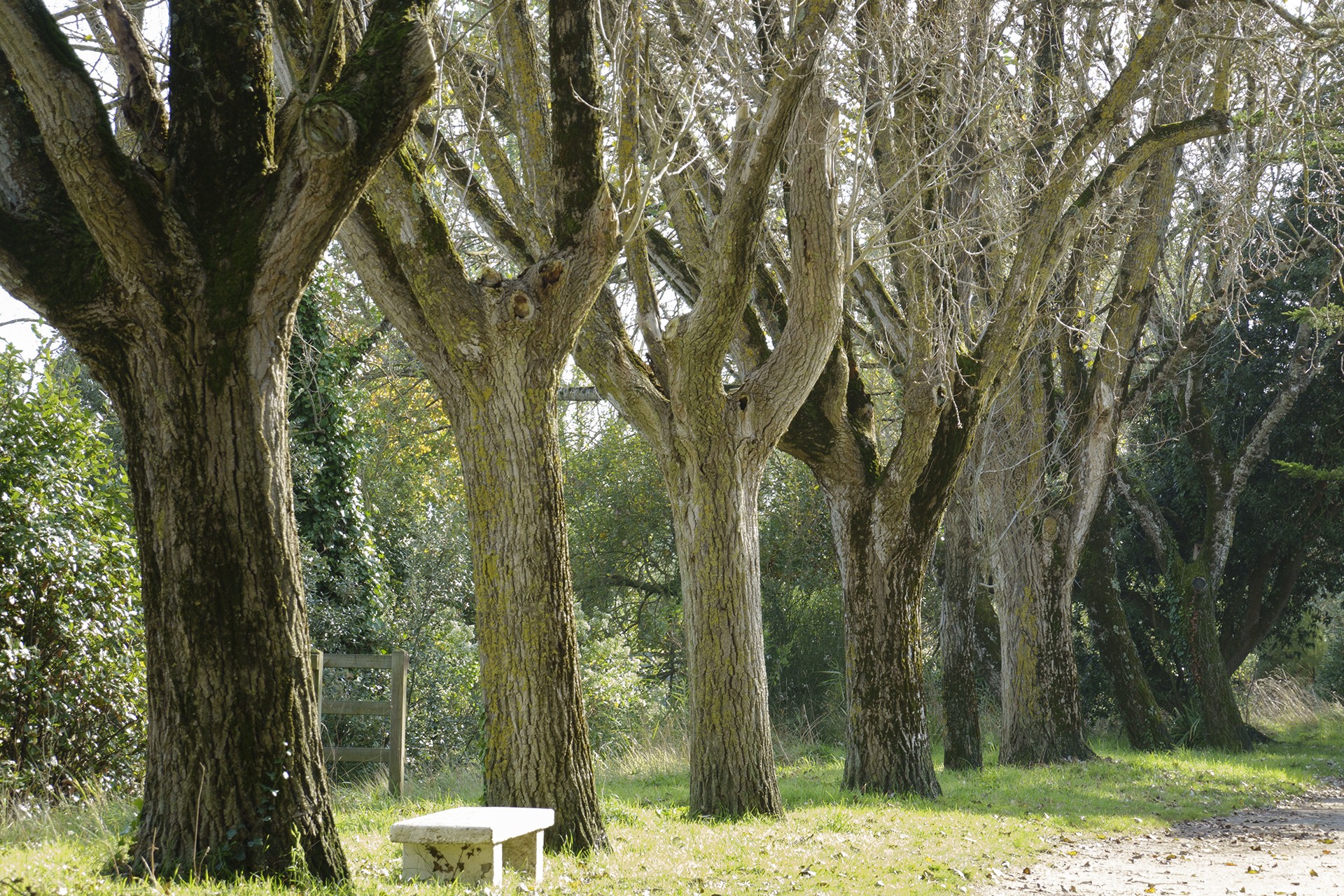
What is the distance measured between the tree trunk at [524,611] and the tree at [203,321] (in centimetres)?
169

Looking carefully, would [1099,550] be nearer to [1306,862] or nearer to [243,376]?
[1306,862]

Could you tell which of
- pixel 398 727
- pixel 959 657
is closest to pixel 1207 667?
pixel 959 657

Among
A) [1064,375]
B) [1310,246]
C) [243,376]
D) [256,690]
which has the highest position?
[1310,246]

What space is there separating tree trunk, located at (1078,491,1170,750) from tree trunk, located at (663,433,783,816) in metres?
9.49

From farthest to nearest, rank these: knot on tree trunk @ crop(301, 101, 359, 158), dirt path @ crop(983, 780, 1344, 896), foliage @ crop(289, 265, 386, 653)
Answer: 1. foliage @ crop(289, 265, 386, 653)
2. dirt path @ crop(983, 780, 1344, 896)
3. knot on tree trunk @ crop(301, 101, 359, 158)

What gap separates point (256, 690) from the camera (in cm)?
480

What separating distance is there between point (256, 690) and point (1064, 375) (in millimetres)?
12156

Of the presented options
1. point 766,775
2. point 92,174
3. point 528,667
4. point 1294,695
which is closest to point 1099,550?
point 1294,695

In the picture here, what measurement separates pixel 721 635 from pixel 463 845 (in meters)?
3.63

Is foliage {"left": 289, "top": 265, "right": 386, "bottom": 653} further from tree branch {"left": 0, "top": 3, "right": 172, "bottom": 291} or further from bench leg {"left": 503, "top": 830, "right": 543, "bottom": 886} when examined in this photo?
tree branch {"left": 0, "top": 3, "right": 172, "bottom": 291}

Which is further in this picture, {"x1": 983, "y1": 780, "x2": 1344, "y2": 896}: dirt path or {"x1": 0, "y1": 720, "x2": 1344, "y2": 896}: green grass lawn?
{"x1": 983, "y1": 780, "x2": 1344, "y2": 896}: dirt path

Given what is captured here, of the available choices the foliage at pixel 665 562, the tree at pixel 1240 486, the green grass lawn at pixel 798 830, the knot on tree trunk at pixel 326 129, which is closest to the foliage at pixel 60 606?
the green grass lawn at pixel 798 830

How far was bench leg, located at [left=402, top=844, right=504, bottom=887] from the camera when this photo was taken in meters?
5.40

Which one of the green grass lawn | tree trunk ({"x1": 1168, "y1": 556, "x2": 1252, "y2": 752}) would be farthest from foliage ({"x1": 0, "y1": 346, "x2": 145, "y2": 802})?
tree trunk ({"x1": 1168, "y1": 556, "x2": 1252, "y2": 752})
